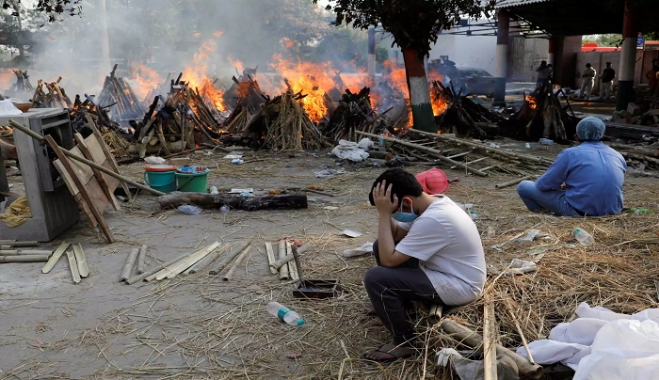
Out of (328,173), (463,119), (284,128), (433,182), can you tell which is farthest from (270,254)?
(463,119)

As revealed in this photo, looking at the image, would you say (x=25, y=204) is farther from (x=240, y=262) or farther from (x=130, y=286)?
(x=240, y=262)

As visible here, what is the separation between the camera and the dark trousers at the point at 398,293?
3518mm

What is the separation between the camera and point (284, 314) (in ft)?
13.9

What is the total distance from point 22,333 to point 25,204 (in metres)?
2.65

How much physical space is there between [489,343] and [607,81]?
27.1m

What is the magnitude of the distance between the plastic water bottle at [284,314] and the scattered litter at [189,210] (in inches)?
129

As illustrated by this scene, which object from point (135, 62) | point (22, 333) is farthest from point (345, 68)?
point (22, 333)

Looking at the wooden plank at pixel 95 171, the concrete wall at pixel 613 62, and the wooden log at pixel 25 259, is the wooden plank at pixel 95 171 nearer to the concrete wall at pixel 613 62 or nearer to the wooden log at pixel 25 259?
the wooden log at pixel 25 259

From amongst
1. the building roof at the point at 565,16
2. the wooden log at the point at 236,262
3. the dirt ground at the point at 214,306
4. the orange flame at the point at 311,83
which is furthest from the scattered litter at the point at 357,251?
the building roof at the point at 565,16

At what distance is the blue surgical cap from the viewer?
6.00 metres

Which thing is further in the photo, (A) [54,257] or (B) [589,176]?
(B) [589,176]

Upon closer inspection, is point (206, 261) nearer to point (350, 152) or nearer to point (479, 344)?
point (479, 344)

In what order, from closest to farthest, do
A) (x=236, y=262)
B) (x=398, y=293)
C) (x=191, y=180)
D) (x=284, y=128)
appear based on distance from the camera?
(x=398, y=293), (x=236, y=262), (x=191, y=180), (x=284, y=128)

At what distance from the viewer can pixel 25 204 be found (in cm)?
632
